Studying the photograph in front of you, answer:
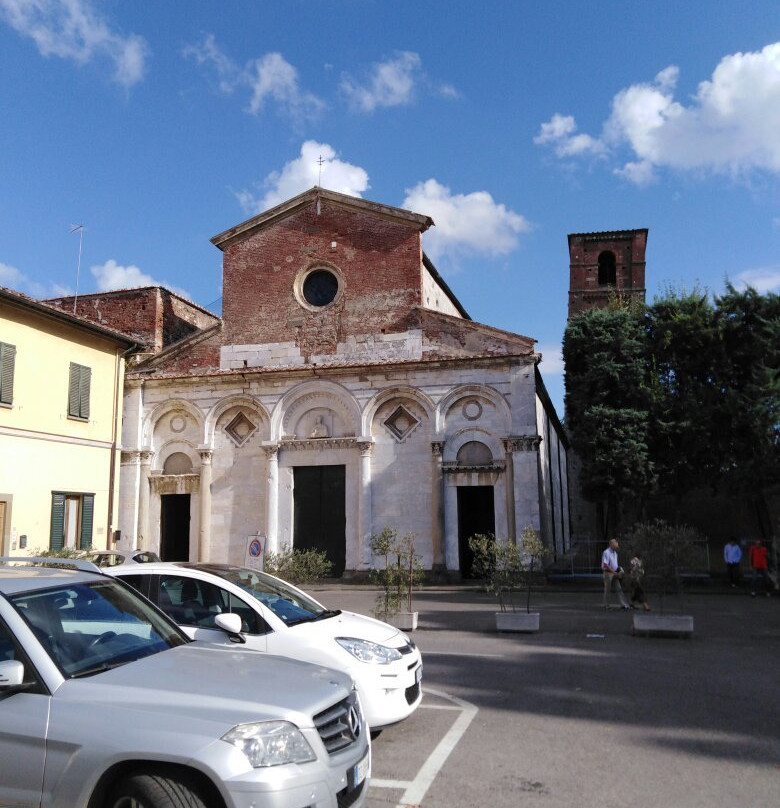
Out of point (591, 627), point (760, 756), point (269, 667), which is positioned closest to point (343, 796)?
point (269, 667)

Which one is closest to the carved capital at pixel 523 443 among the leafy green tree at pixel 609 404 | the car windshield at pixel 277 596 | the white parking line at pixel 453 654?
the leafy green tree at pixel 609 404

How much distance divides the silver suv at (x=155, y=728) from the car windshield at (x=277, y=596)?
2.71 meters

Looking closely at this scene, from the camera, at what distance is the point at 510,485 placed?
21766 millimetres

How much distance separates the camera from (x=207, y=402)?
24.8m

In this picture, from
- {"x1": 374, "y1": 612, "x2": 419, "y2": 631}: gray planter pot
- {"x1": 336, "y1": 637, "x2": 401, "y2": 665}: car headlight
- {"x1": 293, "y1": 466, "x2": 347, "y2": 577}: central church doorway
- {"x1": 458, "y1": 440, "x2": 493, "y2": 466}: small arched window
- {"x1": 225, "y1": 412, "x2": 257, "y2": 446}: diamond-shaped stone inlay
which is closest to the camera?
{"x1": 336, "y1": 637, "x2": 401, "y2": 665}: car headlight

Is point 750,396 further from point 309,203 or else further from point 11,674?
point 11,674

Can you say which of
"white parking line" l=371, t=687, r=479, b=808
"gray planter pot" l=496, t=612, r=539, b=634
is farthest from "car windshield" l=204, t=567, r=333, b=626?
"gray planter pot" l=496, t=612, r=539, b=634

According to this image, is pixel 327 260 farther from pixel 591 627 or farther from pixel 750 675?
pixel 750 675

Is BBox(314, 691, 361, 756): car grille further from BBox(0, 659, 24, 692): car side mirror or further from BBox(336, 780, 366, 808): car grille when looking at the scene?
BBox(0, 659, 24, 692): car side mirror

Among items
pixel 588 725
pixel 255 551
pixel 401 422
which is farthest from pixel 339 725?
pixel 401 422

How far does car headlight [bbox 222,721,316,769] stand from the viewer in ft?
11.5

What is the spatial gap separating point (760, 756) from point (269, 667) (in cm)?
422

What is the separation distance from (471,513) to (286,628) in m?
16.4

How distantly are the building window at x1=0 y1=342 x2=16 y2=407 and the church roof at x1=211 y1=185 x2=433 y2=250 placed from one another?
31.6 feet
